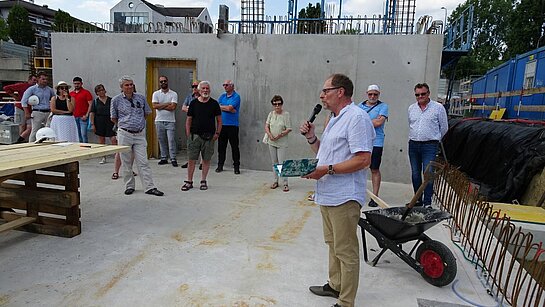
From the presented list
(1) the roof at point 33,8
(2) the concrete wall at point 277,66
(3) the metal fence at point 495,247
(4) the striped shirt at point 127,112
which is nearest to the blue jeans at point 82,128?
(2) the concrete wall at point 277,66

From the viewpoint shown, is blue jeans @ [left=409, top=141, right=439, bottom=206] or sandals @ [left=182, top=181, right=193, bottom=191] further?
sandals @ [left=182, top=181, right=193, bottom=191]

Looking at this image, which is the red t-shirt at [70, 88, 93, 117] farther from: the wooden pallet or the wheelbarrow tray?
the wheelbarrow tray

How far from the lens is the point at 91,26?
7.85 meters

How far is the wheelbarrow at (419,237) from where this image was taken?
283 cm

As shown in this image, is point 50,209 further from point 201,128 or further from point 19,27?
point 19,27

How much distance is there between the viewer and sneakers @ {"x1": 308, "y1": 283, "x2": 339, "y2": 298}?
107 inches

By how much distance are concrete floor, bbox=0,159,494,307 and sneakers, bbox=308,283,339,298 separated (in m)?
0.04

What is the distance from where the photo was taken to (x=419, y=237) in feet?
9.99

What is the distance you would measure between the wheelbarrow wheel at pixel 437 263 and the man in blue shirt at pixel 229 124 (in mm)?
4390

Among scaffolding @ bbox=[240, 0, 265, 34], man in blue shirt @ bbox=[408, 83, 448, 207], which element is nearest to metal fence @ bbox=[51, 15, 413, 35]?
scaffolding @ bbox=[240, 0, 265, 34]

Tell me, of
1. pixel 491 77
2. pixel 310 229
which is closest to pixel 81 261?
pixel 310 229

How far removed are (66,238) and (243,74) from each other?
14.8 ft

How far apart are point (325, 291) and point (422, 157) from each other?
285 cm

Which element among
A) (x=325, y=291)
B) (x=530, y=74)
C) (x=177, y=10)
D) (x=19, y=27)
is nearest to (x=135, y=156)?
(x=325, y=291)
